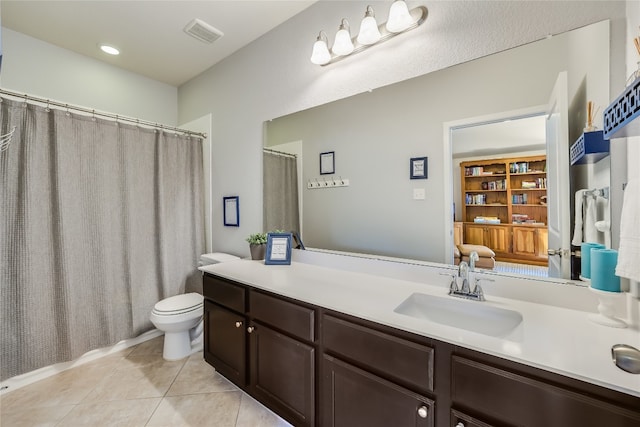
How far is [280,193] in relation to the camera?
7.21ft

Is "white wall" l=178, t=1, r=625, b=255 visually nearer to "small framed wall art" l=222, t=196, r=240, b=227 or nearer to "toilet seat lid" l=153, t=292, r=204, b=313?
"small framed wall art" l=222, t=196, r=240, b=227

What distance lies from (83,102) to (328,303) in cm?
301

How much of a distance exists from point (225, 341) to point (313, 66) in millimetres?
1981

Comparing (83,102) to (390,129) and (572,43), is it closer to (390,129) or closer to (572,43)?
(390,129)

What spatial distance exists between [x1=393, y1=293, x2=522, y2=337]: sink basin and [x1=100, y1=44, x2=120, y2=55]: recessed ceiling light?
10.4 ft

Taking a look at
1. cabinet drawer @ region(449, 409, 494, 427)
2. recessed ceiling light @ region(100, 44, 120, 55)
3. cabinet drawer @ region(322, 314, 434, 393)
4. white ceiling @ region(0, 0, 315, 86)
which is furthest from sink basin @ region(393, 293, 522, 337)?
recessed ceiling light @ region(100, 44, 120, 55)

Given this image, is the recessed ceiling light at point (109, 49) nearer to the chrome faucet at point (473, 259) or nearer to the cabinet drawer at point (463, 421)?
the chrome faucet at point (473, 259)

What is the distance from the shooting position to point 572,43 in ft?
3.71

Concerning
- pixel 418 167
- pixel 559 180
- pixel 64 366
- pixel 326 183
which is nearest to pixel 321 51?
pixel 326 183

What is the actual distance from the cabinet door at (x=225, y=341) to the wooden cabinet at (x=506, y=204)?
56.1 inches

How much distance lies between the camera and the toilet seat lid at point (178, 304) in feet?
6.97

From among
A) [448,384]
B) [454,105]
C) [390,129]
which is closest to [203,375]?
[448,384]

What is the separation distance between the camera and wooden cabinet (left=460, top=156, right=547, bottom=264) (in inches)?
48.6

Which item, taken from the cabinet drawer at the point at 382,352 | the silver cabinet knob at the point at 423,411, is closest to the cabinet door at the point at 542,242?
the cabinet drawer at the point at 382,352
